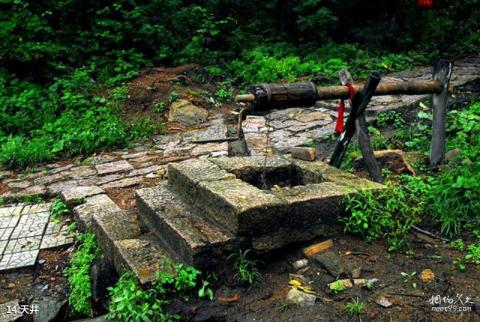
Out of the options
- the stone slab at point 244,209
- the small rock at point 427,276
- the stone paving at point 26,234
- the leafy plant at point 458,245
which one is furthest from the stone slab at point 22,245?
the leafy plant at point 458,245

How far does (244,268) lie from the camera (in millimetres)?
3246

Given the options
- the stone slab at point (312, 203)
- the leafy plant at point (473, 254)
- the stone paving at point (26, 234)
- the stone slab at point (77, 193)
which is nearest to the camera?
the leafy plant at point (473, 254)

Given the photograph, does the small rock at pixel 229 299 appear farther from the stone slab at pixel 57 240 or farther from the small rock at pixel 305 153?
the stone slab at pixel 57 240

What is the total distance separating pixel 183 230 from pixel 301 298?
101 cm

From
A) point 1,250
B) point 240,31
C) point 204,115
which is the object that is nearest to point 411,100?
point 204,115

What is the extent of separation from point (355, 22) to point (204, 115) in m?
5.13

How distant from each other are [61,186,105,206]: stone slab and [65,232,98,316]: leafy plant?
76 cm

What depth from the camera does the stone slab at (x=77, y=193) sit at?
5.20 meters

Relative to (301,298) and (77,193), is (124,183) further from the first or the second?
(301,298)

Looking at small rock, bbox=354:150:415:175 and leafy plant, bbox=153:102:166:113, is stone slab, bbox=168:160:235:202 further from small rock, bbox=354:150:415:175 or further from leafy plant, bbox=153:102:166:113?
leafy plant, bbox=153:102:166:113

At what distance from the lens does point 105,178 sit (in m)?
6.04

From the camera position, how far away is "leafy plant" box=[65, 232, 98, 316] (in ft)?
11.9

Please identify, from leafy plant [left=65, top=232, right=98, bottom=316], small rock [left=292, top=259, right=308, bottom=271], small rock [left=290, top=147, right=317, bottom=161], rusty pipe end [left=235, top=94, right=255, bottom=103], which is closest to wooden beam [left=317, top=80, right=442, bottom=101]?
rusty pipe end [left=235, top=94, right=255, bottom=103]

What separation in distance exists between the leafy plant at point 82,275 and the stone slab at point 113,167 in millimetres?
1830
